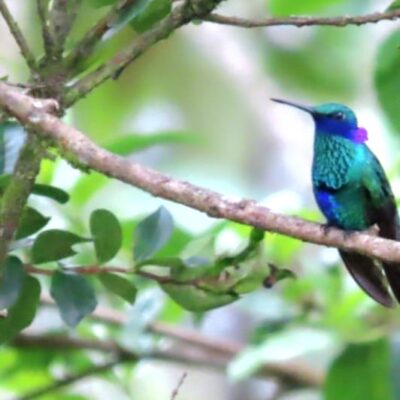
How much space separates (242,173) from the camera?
3947 millimetres

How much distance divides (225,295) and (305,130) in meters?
2.72

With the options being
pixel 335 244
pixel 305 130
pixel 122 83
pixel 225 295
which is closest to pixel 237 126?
pixel 305 130

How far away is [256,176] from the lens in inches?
A: 150

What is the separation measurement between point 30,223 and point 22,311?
0.10m

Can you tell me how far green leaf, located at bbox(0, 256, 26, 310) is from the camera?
1313 mm

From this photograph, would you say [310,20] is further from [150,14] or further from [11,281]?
[11,281]

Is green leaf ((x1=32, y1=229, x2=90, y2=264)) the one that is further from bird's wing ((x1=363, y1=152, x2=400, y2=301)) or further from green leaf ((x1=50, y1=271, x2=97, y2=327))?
bird's wing ((x1=363, y1=152, x2=400, y2=301))

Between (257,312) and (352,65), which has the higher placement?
(257,312)

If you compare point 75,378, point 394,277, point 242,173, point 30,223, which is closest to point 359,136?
point 394,277

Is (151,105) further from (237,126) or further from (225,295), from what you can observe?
(225,295)

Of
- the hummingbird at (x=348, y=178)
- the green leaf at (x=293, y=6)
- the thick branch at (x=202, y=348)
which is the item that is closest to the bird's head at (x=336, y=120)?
the hummingbird at (x=348, y=178)

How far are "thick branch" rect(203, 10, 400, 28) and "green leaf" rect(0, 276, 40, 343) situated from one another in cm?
35

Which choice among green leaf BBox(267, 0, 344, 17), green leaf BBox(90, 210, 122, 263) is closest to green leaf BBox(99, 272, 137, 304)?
green leaf BBox(90, 210, 122, 263)

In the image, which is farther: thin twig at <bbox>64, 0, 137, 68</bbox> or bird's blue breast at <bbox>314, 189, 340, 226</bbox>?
bird's blue breast at <bbox>314, 189, 340, 226</bbox>
